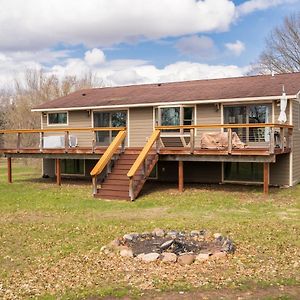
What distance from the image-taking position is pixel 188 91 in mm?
19406

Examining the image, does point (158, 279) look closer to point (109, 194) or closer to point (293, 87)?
point (109, 194)

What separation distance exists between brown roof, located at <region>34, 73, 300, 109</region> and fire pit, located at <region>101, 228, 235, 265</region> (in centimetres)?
908

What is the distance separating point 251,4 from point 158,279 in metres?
17.6

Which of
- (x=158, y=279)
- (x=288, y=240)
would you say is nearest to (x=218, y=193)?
(x=288, y=240)

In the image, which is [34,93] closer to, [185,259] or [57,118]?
[57,118]

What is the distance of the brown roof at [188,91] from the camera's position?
17109mm

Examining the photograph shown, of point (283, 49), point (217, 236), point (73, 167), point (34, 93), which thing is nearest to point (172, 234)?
point (217, 236)

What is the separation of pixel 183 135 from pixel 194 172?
238cm

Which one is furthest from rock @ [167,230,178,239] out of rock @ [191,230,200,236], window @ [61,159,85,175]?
window @ [61,159,85,175]

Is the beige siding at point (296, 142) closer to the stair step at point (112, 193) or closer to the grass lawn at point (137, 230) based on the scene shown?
the grass lawn at point (137, 230)

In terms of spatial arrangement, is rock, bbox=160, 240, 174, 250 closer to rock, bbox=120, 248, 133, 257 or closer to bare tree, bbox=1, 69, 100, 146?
rock, bbox=120, 248, 133, 257

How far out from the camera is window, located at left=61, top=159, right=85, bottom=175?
2163 cm

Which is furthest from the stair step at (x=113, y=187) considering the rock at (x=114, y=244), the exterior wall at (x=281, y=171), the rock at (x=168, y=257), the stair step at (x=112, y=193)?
the rock at (x=168, y=257)

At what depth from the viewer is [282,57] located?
38938 millimetres
